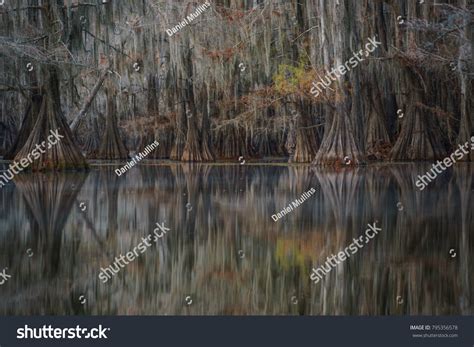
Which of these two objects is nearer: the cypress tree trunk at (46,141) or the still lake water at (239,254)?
the still lake water at (239,254)

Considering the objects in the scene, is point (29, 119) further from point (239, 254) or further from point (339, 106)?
point (239, 254)

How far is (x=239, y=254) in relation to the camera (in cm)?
548

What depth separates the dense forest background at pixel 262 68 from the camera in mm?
16375

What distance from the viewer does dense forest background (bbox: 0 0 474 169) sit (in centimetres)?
1638

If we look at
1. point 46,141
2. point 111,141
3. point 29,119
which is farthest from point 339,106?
point 111,141

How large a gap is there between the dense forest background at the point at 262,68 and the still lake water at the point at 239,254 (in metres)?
4.86

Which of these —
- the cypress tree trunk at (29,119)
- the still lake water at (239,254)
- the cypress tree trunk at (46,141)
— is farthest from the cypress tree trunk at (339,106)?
the cypress tree trunk at (29,119)

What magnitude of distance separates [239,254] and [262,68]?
17.9 m

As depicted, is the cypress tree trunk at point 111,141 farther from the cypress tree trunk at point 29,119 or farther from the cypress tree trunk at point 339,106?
the cypress tree trunk at point 339,106

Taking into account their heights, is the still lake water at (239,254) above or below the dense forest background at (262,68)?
below

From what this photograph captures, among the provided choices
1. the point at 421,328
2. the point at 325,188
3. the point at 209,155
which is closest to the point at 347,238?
the point at 421,328

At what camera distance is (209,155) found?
960 inches

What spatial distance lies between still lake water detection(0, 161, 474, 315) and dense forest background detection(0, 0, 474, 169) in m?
4.86

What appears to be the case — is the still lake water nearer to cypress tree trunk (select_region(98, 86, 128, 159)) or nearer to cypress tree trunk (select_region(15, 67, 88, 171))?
cypress tree trunk (select_region(15, 67, 88, 171))
